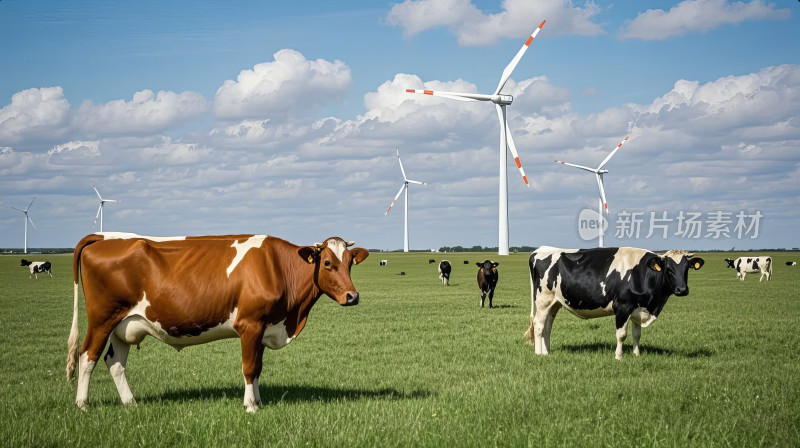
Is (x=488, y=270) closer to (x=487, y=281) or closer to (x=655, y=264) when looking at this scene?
(x=487, y=281)

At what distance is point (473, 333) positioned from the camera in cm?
1723

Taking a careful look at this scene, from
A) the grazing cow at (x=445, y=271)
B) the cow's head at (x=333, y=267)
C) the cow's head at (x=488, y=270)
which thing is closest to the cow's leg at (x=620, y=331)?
the cow's head at (x=333, y=267)

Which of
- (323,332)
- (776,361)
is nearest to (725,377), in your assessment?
(776,361)

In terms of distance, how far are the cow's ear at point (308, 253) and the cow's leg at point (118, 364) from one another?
7.82 feet

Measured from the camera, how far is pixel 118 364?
28.2 ft

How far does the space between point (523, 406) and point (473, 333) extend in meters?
8.71

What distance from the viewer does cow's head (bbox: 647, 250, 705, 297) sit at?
13367 mm

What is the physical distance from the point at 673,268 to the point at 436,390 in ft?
19.7

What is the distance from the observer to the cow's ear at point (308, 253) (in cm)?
852

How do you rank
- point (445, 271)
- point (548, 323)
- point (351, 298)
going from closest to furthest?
point (351, 298), point (548, 323), point (445, 271)

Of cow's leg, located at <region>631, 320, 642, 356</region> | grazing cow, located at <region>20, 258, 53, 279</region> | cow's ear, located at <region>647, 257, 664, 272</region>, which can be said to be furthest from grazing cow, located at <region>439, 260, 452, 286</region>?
grazing cow, located at <region>20, 258, 53, 279</region>

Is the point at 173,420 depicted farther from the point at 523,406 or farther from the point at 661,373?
the point at 661,373

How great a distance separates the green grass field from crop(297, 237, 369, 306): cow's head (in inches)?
52.8

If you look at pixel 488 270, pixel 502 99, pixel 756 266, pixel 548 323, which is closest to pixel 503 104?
pixel 502 99
